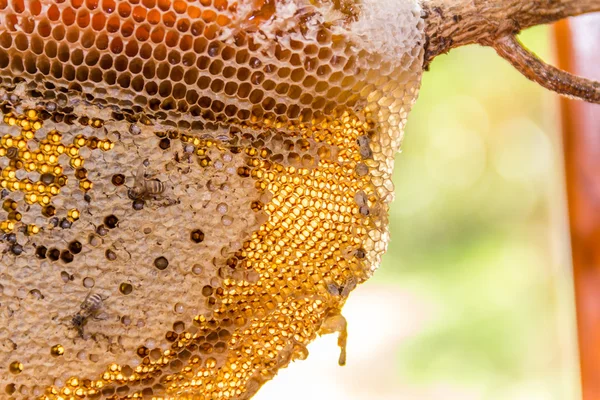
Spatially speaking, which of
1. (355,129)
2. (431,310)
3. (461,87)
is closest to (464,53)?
(461,87)

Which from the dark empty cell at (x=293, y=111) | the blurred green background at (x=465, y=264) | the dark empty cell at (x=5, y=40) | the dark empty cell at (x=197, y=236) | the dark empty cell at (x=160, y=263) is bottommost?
the blurred green background at (x=465, y=264)

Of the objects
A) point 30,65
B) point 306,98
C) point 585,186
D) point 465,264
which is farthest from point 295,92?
point 465,264

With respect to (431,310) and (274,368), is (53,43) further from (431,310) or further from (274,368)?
(431,310)

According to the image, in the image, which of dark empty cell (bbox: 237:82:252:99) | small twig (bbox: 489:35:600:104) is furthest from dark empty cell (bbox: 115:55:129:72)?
small twig (bbox: 489:35:600:104)

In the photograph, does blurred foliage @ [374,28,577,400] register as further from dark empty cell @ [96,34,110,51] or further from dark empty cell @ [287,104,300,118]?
dark empty cell @ [96,34,110,51]

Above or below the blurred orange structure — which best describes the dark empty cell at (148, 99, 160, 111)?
above

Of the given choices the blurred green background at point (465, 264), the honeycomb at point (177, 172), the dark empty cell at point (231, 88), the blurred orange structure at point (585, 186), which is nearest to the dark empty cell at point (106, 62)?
the honeycomb at point (177, 172)

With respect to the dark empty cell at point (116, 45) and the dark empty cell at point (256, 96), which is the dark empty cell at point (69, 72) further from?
the dark empty cell at point (256, 96)
